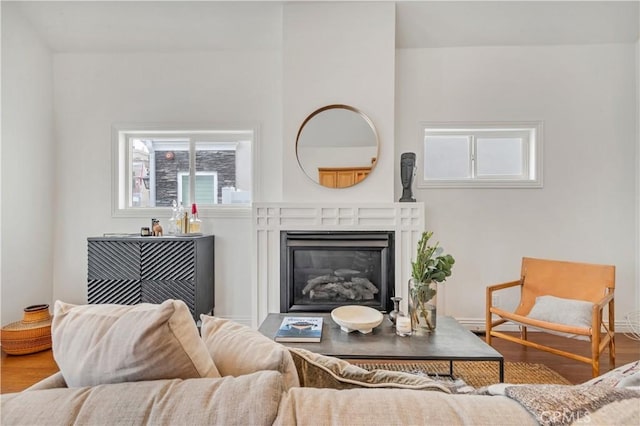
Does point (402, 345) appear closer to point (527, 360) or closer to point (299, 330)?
point (299, 330)

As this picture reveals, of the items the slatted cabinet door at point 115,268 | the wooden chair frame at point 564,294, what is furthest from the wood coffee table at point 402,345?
the slatted cabinet door at point 115,268

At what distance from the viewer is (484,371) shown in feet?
7.07

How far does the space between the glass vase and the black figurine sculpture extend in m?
1.13

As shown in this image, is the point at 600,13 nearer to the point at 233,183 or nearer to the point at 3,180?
the point at 233,183

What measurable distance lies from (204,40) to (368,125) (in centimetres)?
181

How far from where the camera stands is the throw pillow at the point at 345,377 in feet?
2.24

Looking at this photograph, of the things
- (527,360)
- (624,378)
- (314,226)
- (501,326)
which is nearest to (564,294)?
(527,360)

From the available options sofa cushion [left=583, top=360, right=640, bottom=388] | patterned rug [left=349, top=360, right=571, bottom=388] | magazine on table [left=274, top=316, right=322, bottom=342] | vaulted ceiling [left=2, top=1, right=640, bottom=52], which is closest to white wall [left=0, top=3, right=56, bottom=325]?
vaulted ceiling [left=2, top=1, right=640, bottom=52]

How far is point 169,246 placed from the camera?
2750mm

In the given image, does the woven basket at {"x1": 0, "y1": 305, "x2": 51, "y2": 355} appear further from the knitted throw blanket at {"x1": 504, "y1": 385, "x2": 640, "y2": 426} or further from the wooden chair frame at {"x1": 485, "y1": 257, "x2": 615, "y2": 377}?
the wooden chair frame at {"x1": 485, "y1": 257, "x2": 615, "y2": 377}

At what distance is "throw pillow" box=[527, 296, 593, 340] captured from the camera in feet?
6.87

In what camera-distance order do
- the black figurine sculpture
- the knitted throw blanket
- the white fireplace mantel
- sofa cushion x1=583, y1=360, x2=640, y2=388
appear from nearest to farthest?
the knitted throw blanket
sofa cushion x1=583, y1=360, x2=640, y2=388
the white fireplace mantel
the black figurine sculpture

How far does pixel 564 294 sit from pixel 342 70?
254cm

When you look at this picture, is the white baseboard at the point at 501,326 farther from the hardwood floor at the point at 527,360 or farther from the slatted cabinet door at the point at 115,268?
the slatted cabinet door at the point at 115,268
